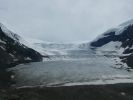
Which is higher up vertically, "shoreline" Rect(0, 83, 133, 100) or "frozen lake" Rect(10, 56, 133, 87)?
"frozen lake" Rect(10, 56, 133, 87)

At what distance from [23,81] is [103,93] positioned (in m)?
28.5

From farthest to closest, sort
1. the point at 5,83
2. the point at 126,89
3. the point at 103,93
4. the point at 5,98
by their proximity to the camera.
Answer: the point at 5,83 < the point at 126,89 < the point at 103,93 < the point at 5,98

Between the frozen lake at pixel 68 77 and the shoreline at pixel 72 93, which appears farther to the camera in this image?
the frozen lake at pixel 68 77

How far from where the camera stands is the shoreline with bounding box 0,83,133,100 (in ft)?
214

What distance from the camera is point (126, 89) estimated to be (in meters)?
77.1

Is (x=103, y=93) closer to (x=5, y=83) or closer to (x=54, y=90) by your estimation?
(x=54, y=90)

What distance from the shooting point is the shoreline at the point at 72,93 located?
214 feet

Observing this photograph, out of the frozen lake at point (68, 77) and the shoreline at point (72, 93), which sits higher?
the frozen lake at point (68, 77)

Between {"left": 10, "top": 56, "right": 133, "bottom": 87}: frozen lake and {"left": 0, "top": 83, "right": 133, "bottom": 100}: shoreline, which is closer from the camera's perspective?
{"left": 0, "top": 83, "right": 133, "bottom": 100}: shoreline

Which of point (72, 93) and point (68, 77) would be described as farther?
point (68, 77)

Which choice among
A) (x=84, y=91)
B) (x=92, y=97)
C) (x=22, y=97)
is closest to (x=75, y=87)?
(x=84, y=91)

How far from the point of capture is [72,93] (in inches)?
2768

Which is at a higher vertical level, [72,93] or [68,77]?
[68,77]

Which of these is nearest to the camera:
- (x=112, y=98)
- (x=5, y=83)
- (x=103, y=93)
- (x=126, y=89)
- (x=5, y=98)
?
(x=5, y=98)
